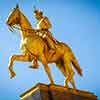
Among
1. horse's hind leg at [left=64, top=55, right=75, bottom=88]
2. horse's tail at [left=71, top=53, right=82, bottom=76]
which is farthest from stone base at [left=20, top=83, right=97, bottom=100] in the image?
horse's tail at [left=71, top=53, right=82, bottom=76]

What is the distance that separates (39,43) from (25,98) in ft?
7.25

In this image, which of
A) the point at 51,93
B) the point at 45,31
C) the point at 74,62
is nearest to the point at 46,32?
the point at 45,31

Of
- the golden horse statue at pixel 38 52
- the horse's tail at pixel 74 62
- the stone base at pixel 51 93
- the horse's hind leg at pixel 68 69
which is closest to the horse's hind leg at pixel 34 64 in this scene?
the golden horse statue at pixel 38 52

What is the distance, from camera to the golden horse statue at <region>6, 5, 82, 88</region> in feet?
70.6

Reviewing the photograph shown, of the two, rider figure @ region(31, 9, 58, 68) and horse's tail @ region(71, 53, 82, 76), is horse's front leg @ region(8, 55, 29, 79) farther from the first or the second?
horse's tail @ region(71, 53, 82, 76)

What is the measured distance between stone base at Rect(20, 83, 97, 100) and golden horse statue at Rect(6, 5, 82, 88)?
2.33 feet

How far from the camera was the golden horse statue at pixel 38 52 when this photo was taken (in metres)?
21.5

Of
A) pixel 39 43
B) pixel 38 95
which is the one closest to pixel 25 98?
pixel 38 95

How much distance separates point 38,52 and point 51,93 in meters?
1.93

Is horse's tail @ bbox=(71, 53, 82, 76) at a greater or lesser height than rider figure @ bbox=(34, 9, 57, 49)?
lesser

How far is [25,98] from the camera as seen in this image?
2058cm

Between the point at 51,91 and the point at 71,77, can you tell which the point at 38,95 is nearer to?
the point at 51,91

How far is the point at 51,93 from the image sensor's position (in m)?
20.3

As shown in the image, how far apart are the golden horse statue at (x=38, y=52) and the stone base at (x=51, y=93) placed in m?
0.71
